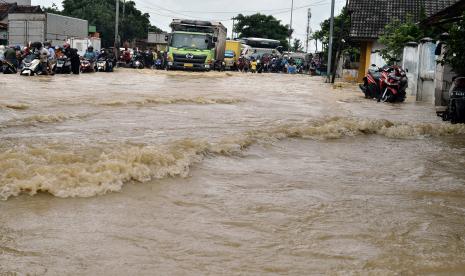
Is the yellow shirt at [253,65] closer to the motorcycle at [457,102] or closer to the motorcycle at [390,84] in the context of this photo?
the motorcycle at [390,84]

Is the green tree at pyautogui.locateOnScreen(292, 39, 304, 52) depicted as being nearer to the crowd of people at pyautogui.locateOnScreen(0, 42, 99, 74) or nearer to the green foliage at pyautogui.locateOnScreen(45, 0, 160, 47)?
the green foliage at pyautogui.locateOnScreen(45, 0, 160, 47)

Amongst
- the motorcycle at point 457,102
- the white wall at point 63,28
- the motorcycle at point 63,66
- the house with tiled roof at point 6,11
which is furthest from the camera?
the house with tiled roof at point 6,11

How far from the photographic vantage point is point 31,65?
21.4 m

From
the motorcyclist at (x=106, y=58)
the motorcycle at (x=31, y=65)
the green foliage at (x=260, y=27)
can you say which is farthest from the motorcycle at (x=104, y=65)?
the green foliage at (x=260, y=27)

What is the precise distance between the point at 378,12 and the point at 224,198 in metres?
26.7

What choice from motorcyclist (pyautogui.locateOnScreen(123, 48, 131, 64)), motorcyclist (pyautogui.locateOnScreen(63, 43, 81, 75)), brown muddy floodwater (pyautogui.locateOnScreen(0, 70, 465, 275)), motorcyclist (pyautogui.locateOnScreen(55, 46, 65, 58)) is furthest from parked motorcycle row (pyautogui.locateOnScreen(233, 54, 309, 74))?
brown muddy floodwater (pyautogui.locateOnScreen(0, 70, 465, 275))

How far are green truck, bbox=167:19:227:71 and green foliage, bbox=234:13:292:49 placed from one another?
47770 millimetres

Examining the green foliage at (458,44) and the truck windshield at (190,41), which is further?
the truck windshield at (190,41)

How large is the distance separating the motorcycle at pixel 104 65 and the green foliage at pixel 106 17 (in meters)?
31.0

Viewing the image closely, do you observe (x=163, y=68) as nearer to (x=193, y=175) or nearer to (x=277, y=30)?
(x=193, y=175)

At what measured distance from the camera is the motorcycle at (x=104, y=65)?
91.8 ft

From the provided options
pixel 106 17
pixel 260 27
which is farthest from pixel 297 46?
pixel 106 17

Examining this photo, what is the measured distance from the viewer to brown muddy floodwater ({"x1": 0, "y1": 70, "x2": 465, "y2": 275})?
160 inches

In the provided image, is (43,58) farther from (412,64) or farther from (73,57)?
(412,64)
